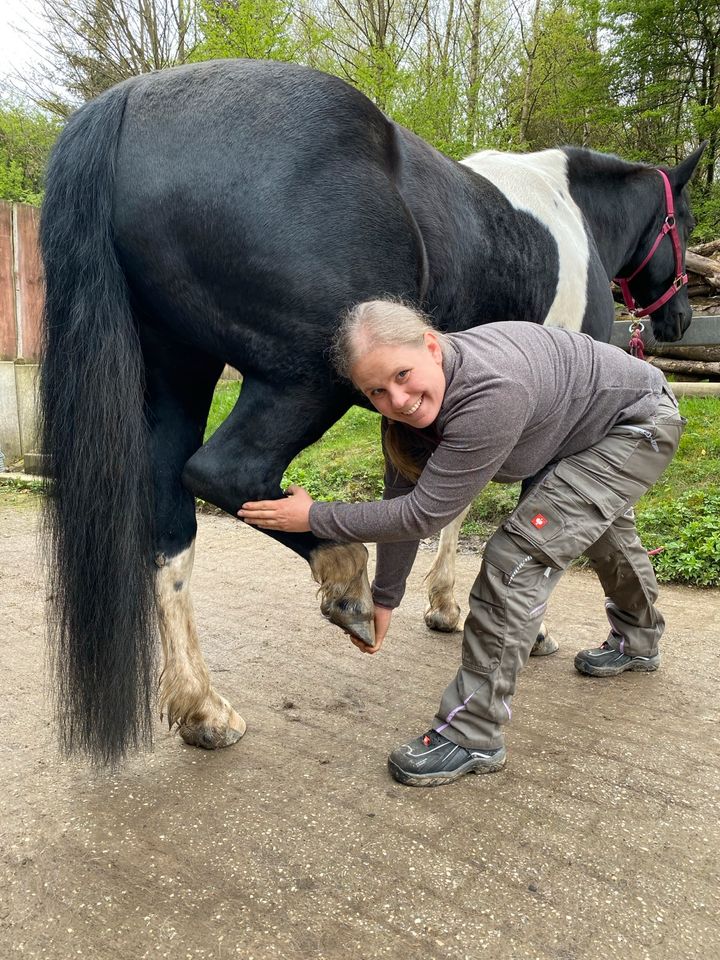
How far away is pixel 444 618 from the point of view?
3.09m

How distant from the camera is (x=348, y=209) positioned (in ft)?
5.70

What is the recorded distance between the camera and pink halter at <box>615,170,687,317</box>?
11.5 ft

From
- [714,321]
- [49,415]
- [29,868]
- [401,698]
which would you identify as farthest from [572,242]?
[714,321]

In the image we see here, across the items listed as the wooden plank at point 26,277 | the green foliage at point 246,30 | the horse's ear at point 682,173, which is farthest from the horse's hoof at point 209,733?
the green foliage at point 246,30

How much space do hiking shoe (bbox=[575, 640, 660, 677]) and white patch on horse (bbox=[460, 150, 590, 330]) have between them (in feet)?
3.86

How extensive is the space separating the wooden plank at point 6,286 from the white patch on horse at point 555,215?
5.09 meters

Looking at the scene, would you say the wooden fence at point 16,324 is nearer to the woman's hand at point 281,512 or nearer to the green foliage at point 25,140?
the woman's hand at point 281,512

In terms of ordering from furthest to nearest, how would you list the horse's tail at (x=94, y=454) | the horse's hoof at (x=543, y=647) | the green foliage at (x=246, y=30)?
the green foliage at (x=246, y=30), the horse's hoof at (x=543, y=647), the horse's tail at (x=94, y=454)

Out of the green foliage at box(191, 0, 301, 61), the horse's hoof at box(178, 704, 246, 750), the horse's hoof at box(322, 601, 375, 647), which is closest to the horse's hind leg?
the horse's hoof at box(178, 704, 246, 750)

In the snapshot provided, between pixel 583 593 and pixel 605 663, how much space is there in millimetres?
1008

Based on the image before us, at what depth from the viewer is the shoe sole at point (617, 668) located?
103 inches

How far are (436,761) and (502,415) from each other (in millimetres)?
941

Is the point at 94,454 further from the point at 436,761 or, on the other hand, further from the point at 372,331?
the point at 436,761

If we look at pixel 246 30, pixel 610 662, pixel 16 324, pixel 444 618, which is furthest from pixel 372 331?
pixel 246 30
